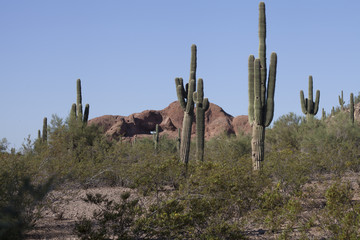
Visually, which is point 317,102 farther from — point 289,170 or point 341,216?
point 341,216

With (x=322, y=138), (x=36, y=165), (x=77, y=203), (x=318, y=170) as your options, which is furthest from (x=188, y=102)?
(x=322, y=138)

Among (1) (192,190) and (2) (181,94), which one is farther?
(2) (181,94)

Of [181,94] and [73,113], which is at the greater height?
[181,94]

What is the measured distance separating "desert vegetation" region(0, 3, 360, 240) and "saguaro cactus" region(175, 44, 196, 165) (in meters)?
0.04

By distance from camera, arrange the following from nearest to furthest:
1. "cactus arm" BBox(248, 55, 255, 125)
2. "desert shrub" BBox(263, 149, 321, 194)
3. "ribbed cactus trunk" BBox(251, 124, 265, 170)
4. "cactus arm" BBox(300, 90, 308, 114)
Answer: "desert shrub" BBox(263, 149, 321, 194), "ribbed cactus trunk" BBox(251, 124, 265, 170), "cactus arm" BBox(248, 55, 255, 125), "cactus arm" BBox(300, 90, 308, 114)

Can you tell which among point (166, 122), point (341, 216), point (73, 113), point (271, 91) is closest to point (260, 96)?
point (271, 91)

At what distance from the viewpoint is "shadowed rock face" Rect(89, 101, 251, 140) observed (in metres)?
56.7

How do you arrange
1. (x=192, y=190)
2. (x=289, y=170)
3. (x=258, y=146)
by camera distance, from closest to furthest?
(x=192, y=190)
(x=289, y=170)
(x=258, y=146)

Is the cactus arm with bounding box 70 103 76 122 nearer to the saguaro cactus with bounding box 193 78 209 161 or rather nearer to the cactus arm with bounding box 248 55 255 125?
the saguaro cactus with bounding box 193 78 209 161

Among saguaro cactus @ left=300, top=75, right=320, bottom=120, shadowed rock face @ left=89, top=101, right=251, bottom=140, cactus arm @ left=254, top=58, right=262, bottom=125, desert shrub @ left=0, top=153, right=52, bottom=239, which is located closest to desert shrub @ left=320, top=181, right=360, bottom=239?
desert shrub @ left=0, top=153, right=52, bottom=239

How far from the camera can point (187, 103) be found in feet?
57.1

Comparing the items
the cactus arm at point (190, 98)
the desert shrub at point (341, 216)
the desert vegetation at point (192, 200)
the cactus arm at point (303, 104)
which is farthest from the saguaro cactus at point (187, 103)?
the cactus arm at point (303, 104)

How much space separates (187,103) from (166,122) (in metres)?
→ 42.6

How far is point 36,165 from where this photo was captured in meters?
10.1
